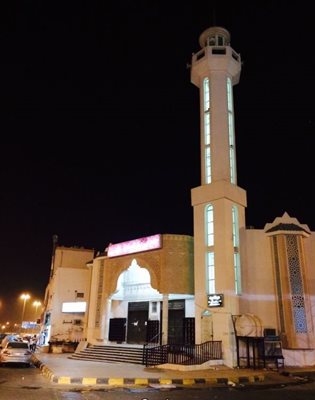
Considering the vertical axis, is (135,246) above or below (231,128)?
below

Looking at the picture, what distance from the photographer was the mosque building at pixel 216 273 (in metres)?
17.9

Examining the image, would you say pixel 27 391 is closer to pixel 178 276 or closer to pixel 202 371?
pixel 202 371

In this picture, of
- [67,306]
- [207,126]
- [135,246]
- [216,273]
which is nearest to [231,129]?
[207,126]

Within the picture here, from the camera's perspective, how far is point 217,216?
1948 cm

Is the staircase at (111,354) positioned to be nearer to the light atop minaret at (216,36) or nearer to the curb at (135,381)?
the curb at (135,381)

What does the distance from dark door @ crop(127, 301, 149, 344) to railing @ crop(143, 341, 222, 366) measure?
674cm

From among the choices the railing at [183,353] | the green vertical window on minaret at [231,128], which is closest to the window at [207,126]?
the green vertical window on minaret at [231,128]

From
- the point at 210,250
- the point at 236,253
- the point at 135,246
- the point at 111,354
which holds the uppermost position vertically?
the point at 135,246

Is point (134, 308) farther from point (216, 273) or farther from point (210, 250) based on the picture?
point (216, 273)

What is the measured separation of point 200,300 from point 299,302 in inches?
188

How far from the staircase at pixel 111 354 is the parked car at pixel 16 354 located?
4.47 m

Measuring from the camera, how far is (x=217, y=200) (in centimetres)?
1977

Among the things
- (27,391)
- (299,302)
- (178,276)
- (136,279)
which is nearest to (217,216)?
(178,276)

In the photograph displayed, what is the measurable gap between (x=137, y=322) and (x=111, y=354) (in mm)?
4919
